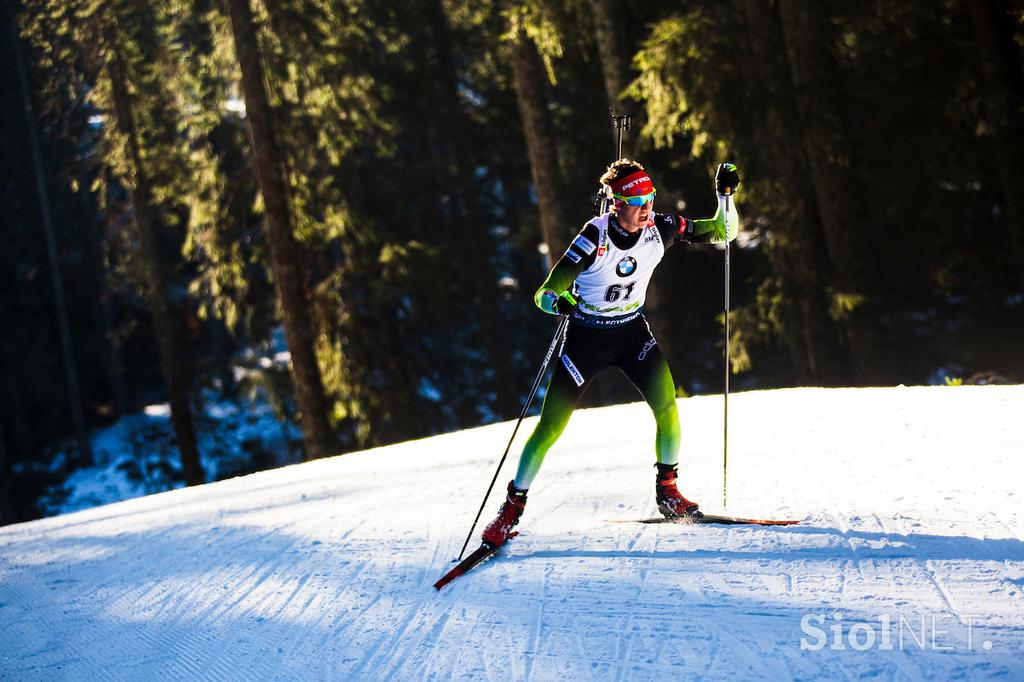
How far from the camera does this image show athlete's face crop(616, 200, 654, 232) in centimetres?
490

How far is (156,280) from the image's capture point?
18594 mm

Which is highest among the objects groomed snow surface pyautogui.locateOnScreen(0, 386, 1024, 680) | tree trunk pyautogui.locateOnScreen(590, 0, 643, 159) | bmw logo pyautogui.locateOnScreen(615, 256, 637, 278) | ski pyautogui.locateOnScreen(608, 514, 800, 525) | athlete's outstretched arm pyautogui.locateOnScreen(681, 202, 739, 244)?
tree trunk pyautogui.locateOnScreen(590, 0, 643, 159)

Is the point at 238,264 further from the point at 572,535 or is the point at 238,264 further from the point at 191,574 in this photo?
the point at 572,535

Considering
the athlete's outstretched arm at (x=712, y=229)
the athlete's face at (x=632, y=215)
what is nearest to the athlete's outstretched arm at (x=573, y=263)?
the athlete's face at (x=632, y=215)

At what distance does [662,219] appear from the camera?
17.3 ft

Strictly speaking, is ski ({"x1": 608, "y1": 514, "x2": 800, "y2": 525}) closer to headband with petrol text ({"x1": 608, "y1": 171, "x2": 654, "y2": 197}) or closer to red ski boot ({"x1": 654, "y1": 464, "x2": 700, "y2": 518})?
red ski boot ({"x1": 654, "y1": 464, "x2": 700, "y2": 518})

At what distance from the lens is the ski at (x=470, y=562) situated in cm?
475

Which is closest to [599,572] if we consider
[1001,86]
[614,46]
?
[614,46]

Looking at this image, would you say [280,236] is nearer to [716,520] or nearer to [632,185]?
[632,185]

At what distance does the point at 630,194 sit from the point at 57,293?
23037 millimetres

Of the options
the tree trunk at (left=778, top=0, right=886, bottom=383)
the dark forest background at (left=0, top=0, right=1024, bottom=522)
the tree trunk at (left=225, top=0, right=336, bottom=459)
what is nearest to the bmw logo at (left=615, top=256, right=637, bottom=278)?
the dark forest background at (left=0, top=0, right=1024, bottom=522)

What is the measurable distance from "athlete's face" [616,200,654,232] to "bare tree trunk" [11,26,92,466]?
22.0 metres

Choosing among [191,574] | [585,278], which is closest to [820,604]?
[585,278]

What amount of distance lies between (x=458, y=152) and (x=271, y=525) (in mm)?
15039
